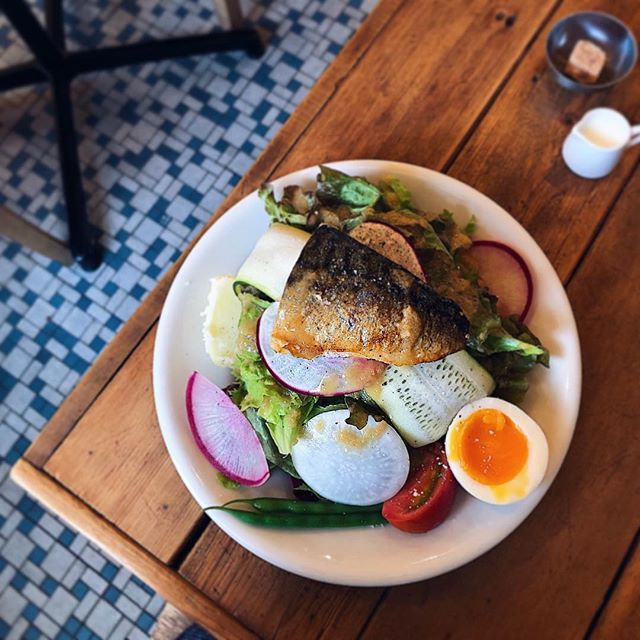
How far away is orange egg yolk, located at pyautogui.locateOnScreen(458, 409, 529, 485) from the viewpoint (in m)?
0.88

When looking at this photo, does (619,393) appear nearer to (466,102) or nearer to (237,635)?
(466,102)

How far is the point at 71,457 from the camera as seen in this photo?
3.51 feet

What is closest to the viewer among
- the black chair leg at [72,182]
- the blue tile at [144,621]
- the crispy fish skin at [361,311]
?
the crispy fish skin at [361,311]

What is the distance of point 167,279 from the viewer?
114 centimetres

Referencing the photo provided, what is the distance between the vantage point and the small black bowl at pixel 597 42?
1191 mm

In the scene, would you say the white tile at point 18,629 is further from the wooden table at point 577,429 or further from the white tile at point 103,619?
the wooden table at point 577,429

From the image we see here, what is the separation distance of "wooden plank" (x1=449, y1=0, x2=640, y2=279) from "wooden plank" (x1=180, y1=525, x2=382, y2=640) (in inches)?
24.1

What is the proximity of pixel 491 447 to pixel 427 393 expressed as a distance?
11cm

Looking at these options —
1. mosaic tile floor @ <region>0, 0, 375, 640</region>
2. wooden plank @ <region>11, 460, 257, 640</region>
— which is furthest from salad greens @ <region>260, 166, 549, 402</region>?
mosaic tile floor @ <region>0, 0, 375, 640</region>

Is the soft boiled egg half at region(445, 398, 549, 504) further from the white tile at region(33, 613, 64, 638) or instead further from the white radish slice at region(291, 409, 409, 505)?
the white tile at region(33, 613, 64, 638)

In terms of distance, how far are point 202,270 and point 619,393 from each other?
649 mm

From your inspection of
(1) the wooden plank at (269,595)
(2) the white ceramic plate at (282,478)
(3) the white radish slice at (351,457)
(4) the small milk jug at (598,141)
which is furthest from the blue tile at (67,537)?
(4) the small milk jug at (598,141)

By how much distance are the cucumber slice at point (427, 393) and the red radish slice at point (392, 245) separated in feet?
0.40

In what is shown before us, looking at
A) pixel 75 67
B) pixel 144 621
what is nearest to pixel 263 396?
pixel 144 621
